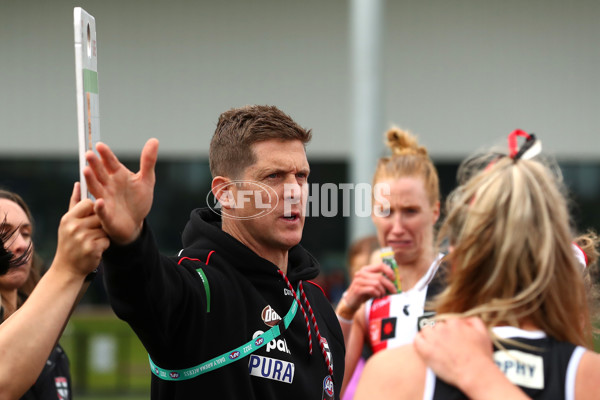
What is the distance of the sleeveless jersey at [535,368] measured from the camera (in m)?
1.65

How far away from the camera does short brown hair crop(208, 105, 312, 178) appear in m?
2.65

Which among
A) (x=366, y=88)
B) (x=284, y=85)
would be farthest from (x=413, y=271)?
(x=284, y=85)

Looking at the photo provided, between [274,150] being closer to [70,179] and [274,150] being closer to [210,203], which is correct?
[210,203]

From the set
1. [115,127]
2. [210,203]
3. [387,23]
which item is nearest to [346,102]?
[387,23]

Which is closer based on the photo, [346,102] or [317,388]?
[317,388]

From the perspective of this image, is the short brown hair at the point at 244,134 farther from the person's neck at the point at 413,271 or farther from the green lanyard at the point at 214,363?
the person's neck at the point at 413,271

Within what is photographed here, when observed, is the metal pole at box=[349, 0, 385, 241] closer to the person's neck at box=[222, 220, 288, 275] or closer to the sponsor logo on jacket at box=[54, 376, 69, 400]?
the sponsor logo on jacket at box=[54, 376, 69, 400]

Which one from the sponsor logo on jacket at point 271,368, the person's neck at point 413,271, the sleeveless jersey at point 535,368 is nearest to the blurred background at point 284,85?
the person's neck at point 413,271

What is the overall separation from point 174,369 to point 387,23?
10345mm

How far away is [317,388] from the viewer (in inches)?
102

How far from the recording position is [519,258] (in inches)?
68.4

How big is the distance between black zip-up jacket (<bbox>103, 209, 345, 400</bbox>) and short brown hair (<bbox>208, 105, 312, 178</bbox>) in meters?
0.21

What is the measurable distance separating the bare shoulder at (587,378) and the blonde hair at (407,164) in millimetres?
2410

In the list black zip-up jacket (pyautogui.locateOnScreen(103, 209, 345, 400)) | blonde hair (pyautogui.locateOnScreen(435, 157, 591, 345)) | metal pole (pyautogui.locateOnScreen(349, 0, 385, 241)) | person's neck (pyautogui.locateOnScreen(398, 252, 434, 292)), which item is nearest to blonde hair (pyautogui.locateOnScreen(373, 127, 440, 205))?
person's neck (pyautogui.locateOnScreen(398, 252, 434, 292))
